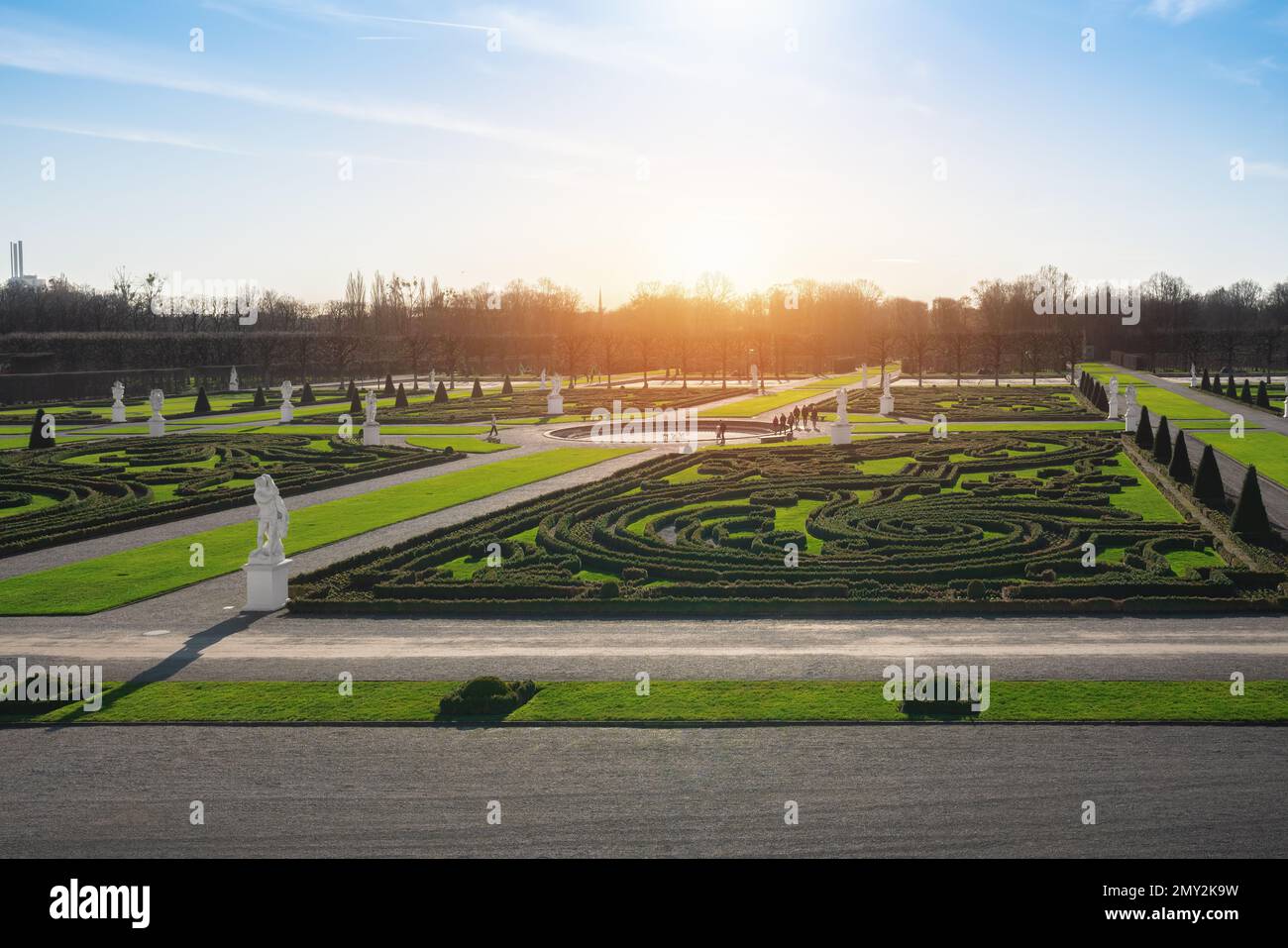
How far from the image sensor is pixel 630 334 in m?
124

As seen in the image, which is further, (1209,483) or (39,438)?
(39,438)

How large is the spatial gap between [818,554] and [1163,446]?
16.6 meters

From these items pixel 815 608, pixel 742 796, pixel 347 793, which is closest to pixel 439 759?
pixel 347 793

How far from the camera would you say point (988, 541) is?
22188 mm

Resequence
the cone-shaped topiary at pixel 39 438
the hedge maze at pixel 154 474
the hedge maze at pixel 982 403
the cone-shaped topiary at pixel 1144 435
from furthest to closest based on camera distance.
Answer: the hedge maze at pixel 982 403
the cone-shaped topiary at pixel 39 438
the cone-shaped topiary at pixel 1144 435
the hedge maze at pixel 154 474

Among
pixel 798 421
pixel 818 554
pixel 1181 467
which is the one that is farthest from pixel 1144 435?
pixel 818 554

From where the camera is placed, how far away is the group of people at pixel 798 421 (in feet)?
150

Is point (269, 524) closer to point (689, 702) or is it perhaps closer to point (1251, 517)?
point (689, 702)

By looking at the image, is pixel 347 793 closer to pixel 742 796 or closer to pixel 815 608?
pixel 742 796

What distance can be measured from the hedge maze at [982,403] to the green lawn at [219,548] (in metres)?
24.1

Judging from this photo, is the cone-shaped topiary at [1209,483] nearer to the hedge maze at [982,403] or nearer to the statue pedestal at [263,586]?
the statue pedestal at [263,586]

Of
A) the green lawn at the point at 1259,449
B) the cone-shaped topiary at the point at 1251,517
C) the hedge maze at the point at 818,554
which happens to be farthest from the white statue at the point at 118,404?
the cone-shaped topiary at the point at 1251,517

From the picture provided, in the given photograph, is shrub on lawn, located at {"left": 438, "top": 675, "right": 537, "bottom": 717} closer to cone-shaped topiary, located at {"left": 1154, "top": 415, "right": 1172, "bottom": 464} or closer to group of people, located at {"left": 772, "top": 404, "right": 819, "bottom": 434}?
cone-shaped topiary, located at {"left": 1154, "top": 415, "right": 1172, "bottom": 464}

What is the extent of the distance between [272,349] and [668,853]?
3434 inches
